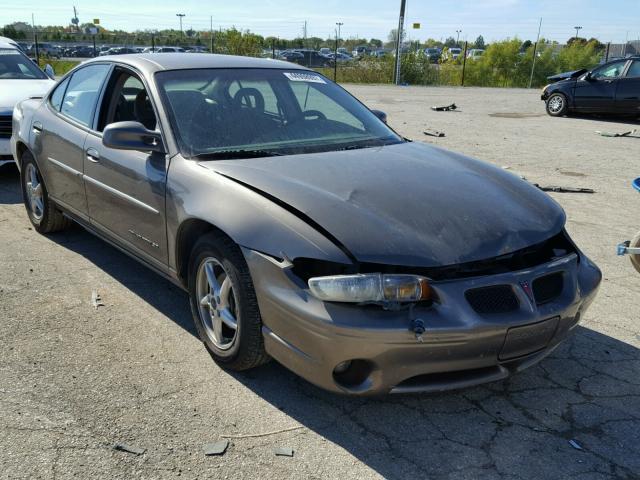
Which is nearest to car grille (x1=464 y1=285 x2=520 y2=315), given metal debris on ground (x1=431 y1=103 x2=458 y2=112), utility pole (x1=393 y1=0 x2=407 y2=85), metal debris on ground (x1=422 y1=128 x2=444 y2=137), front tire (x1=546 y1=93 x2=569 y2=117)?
metal debris on ground (x1=422 y1=128 x2=444 y2=137)

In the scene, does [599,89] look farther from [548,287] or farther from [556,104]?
[548,287]

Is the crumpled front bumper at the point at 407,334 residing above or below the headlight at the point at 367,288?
below

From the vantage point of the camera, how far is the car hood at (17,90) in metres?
7.50

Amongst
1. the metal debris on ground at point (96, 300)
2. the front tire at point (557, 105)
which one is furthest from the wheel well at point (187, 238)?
the front tire at point (557, 105)


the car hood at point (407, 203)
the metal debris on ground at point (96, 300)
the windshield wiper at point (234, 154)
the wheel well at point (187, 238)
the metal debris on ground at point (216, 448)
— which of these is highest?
the windshield wiper at point (234, 154)

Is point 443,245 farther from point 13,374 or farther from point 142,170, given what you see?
point 13,374

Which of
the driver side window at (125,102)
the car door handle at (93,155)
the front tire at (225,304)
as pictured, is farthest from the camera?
the car door handle at (93,155)

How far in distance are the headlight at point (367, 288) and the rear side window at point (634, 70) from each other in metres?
14.9

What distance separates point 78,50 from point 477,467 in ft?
181

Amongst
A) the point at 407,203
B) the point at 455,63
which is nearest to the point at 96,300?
the point at 407,203

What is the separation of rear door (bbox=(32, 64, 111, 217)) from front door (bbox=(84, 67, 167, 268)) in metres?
0.18

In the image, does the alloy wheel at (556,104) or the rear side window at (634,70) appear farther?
the alloy wheel at (556,104)

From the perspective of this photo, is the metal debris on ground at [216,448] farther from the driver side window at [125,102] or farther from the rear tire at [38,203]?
the rear tire at [38,203]

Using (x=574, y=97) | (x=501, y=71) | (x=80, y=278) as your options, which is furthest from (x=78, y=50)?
(x=80, y=278)
